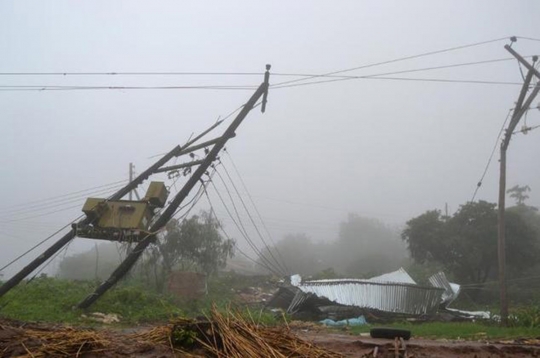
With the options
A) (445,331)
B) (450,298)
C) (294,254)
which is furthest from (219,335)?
(294,254)

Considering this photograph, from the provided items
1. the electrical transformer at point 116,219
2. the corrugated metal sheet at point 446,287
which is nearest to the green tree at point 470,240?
the corrugated metal sheet at point 446,287

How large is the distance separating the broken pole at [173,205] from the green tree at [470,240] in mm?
19390

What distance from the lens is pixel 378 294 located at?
59.7ft

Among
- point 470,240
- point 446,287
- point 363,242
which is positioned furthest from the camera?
point 363,242

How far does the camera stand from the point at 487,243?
2809 cm

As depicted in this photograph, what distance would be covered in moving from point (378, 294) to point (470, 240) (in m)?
13.2

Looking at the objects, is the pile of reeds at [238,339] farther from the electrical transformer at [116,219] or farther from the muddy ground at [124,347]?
the electrical transformer at [116,219]

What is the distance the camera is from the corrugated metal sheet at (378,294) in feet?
58.9

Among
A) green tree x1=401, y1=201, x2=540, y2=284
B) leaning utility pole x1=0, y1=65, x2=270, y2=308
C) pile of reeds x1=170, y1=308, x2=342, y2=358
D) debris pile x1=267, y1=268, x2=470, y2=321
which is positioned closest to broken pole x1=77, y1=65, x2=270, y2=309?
leaning utility pole x1=0, y1=65, x2=270, y2=308

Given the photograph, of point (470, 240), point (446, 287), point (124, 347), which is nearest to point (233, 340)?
point (124, 347)

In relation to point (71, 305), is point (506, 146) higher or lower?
higher

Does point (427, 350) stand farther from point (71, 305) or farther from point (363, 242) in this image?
point (363, 242)

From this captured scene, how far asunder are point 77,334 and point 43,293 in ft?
38.1

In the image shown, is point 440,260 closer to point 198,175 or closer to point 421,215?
point 421,215
